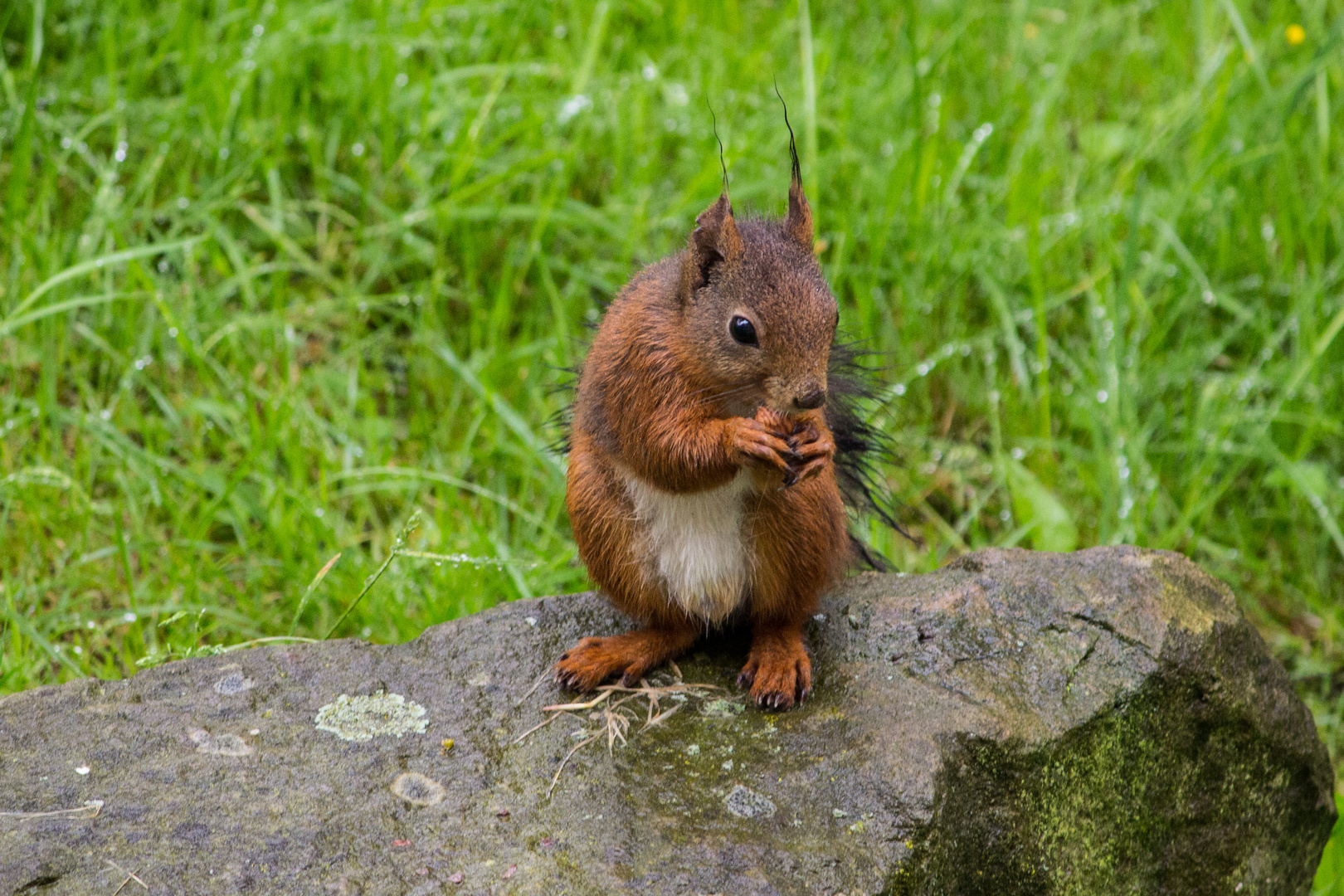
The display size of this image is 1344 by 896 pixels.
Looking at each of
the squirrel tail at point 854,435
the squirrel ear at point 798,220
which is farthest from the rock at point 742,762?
the squirrel ear at point 798,220

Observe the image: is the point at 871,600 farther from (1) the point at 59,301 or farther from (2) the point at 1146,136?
(2) the point at 1146,136

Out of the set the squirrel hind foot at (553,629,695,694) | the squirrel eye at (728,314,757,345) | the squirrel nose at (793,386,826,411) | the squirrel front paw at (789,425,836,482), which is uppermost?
the squirrel eye at (728,314,757,345)

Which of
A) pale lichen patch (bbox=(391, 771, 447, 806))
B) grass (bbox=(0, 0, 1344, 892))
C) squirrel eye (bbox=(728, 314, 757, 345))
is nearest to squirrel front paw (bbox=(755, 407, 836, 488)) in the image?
squirrel eye (bbox=(728, 314, 757, 345))

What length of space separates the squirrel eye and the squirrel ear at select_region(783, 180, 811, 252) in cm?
23

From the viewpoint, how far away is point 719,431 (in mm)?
2236

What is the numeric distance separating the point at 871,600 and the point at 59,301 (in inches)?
94.4

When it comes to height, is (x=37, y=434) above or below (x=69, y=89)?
below

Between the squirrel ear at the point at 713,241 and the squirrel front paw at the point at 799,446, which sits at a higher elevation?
the squirrel ear at the point at 713,241

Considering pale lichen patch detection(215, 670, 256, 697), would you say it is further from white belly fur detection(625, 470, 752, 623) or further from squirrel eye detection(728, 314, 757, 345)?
squirrel eye detection(728, 314, 757, 345)

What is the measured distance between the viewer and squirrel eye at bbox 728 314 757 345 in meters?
2.24

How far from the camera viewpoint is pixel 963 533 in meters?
4.00

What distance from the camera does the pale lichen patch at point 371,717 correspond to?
2.24 metres

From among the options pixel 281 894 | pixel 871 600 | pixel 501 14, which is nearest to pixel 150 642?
pixel 281 894

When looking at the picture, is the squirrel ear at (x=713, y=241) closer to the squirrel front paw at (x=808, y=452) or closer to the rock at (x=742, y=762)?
the squirrel front paw at (x=808, y=452)
